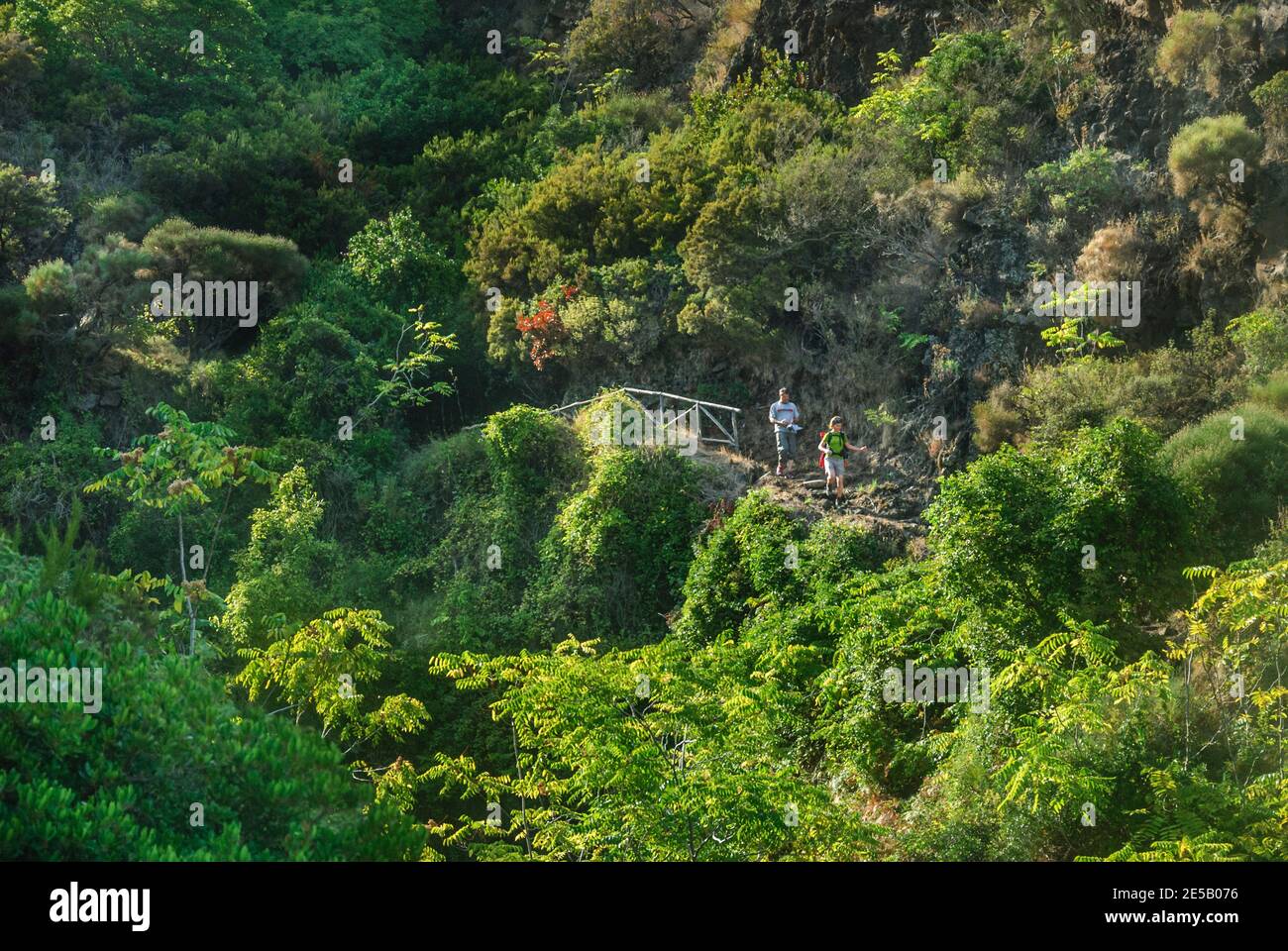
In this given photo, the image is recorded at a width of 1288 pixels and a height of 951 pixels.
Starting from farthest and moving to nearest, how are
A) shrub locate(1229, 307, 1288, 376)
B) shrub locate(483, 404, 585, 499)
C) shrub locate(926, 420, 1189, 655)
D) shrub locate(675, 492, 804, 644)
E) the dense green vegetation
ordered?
shrub locate(483, 404, 585, 499) → shrub locate(675, 492, 804, 644) → shrub locate(1229, 307, 1288, 376) → shrub locate(926, 420, 1189, 655) → the dense green vegetation

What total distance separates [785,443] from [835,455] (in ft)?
4.26

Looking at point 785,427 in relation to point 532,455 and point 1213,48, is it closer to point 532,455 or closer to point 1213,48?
point 532,455

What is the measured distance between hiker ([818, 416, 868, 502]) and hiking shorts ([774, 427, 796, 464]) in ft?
2.32

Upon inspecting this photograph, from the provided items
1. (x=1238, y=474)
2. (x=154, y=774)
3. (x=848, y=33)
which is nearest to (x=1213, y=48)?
(x=848, y=33)

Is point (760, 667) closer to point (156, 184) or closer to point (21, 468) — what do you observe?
point (21, 468)

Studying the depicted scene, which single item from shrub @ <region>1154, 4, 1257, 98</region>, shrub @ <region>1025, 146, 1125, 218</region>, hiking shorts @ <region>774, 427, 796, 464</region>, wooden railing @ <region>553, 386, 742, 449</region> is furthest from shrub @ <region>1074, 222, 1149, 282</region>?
wooden railing @ <region>553, 386, 742, 449</region>

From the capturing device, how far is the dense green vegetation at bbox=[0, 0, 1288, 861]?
13625 millimetres

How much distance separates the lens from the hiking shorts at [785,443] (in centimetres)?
2278

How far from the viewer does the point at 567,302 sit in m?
26.2

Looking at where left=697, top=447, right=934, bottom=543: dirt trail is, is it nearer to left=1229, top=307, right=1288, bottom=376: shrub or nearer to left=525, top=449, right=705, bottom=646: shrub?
left=525, top=449, right=705, bottom=646: shrub

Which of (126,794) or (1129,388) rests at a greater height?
(1129,388)

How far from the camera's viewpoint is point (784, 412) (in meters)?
22.6
